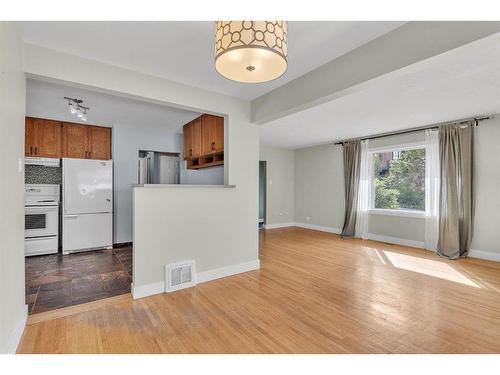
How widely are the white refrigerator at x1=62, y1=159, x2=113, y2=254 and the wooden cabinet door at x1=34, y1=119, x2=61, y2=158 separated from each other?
46 centimetres

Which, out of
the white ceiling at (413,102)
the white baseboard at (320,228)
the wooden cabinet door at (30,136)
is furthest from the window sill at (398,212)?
→ the wooden cabinet door at (30,136)

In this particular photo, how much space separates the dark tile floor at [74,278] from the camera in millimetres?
2465

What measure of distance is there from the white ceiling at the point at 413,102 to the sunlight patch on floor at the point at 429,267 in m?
2.31

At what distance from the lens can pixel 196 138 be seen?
420cm

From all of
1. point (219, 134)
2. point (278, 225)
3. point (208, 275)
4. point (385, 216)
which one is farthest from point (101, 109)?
point (385, 216)

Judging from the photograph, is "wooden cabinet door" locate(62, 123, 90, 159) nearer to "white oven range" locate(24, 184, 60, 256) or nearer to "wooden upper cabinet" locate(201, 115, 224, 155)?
"white oven range" locate(24, 184, 60, 256)

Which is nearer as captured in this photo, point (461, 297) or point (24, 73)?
point (24, 73)

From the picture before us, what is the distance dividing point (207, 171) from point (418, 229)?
172 inches

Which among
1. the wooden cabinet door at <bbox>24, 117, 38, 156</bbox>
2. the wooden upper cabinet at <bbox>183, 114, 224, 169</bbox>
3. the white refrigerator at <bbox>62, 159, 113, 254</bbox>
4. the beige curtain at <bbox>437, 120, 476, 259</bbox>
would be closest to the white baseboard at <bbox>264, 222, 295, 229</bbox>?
the wooden upper cabinet at <bbox>183, 114, 224, 169</bbox>

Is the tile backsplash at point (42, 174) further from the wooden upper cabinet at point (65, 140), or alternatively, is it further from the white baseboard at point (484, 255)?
the white baseboard at point (484, 255)

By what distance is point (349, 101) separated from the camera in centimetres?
327

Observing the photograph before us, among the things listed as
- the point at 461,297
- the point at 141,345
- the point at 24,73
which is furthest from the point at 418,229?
the point at 24,73

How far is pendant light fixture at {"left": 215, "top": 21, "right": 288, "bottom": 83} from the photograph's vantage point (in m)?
1.31
